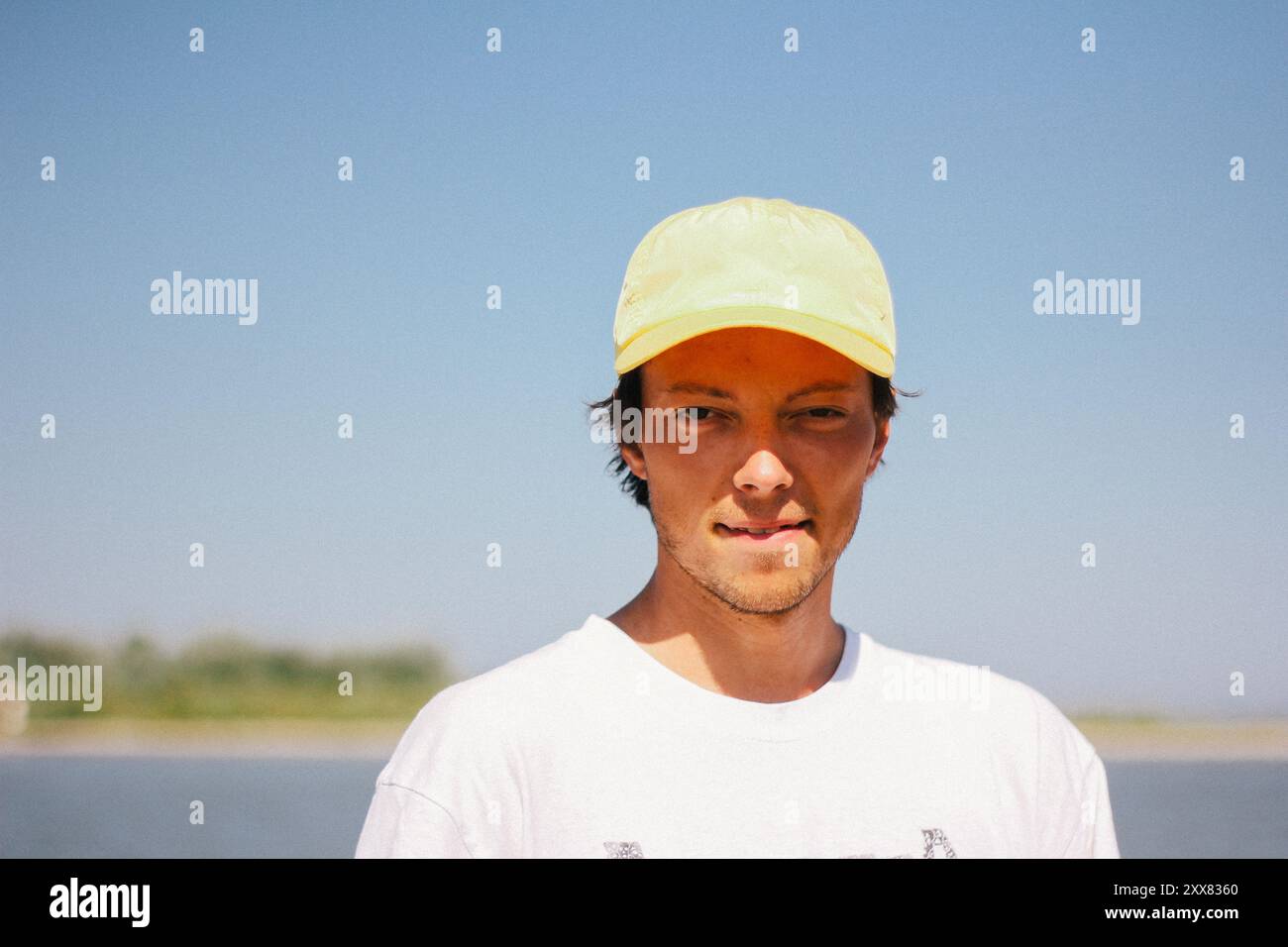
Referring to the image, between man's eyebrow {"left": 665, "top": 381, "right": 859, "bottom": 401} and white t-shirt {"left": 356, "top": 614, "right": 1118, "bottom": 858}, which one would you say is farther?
man's eyebrow {"left": 665, "top": 381, "right": 859, "bottom": 401}

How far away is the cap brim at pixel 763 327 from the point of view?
2.57m

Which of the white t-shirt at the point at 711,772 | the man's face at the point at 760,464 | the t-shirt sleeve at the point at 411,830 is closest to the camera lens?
the t-shirt sleeve at the point at 411,830

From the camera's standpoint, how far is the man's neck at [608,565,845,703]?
9.01ft

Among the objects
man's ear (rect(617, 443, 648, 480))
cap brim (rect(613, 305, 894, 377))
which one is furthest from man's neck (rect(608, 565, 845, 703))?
cap brim (rect(613, 305, 894, 377))

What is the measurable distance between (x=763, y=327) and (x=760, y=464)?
1.09ft

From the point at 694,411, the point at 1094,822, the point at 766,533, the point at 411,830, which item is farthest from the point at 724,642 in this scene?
the point at 1094,822

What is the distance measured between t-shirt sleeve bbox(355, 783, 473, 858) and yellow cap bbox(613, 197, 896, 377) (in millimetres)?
1112

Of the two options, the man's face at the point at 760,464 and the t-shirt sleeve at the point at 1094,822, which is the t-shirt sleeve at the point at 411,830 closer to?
the man's face at the point at 760,464

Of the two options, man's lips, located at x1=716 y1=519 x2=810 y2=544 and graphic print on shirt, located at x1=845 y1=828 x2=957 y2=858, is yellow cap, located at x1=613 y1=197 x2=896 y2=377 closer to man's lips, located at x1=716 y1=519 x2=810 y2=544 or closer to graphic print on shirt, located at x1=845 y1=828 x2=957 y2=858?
man's lips, located at x1=716 y1=519 x2=810 y2=544

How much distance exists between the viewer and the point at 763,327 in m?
2.64

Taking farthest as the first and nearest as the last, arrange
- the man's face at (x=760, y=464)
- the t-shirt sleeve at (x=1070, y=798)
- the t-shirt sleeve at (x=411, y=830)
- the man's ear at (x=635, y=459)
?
the man's ear at (x=635, y=459), the t-shirt sleeve at (x=1070, y=798), the man's face at (x=760, y=464), the t-shirt sleeve at (x=411, y=830)

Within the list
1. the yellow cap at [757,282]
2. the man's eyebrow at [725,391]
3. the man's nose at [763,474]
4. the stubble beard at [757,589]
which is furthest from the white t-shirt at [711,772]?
the yellow cap at [757,282]

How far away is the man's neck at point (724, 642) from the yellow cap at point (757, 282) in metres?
0.61
